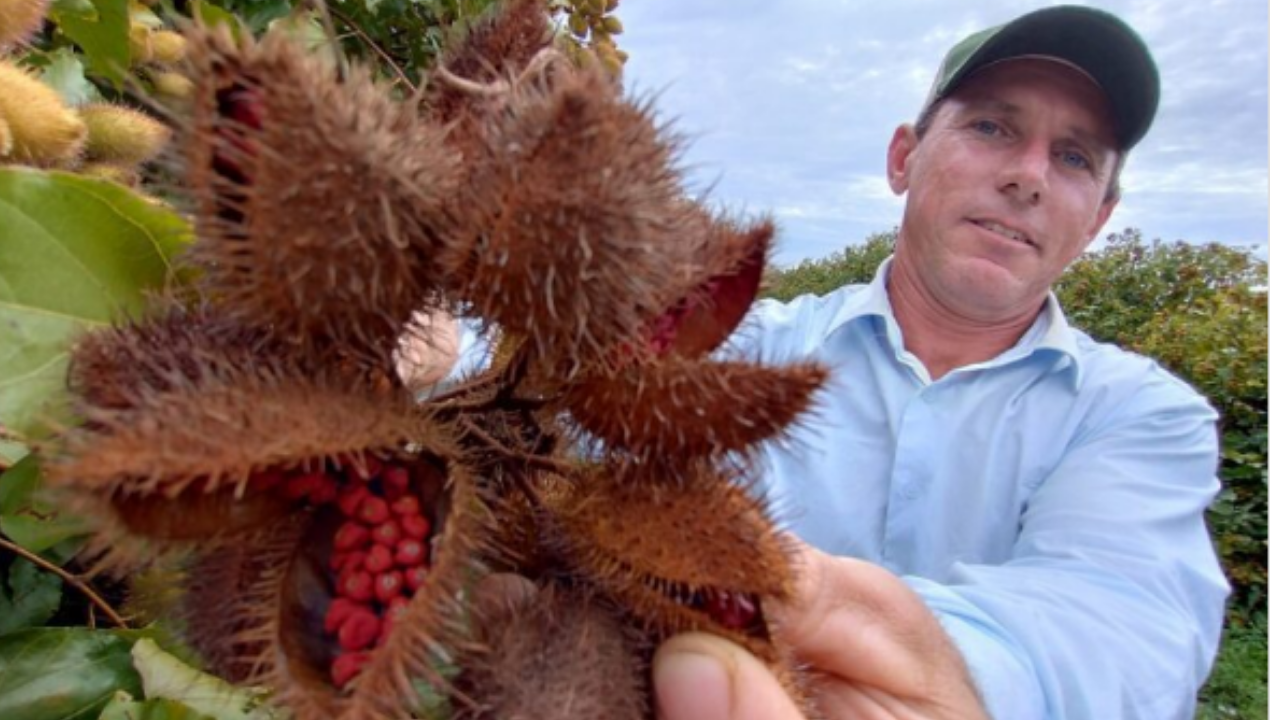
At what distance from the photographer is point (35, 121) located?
5.20 ft

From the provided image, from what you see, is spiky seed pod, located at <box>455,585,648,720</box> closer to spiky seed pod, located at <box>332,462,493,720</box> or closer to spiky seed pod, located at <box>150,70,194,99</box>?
spiky seed pod, located at <box>332,462,493,720</box>

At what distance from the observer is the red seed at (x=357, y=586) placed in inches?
33.7

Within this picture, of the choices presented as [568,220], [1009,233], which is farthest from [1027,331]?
[568,220]

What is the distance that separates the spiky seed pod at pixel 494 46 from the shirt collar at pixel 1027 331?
3113mm

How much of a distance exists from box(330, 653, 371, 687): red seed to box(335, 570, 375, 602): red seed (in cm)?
5

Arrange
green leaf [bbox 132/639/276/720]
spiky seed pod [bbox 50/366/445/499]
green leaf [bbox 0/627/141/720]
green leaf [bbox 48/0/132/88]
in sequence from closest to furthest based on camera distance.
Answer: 1. spiky seed pod [bbox 50/366/445/499]
2. green leaf [bbox 132/639/276/720]
3. green leaf [bbox 0/627/141/720]
4. green leaf [bbox 48/0/132/88]

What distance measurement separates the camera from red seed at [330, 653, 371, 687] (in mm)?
837

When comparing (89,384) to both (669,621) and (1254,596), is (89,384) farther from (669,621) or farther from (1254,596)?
(1254,596)

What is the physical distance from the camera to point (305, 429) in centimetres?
82

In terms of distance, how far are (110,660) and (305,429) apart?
0.96m

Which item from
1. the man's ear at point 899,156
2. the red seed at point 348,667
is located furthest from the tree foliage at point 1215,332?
the red seed at point 348,667

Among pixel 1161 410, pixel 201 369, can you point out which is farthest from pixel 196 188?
pixel 1161 410

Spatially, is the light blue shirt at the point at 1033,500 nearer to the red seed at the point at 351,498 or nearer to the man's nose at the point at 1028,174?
the man's nose at the point at 1028,174

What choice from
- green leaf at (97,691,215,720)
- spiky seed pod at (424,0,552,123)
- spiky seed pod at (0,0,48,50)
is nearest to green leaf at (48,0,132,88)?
spiky seed pod at (0,0,48,50)
